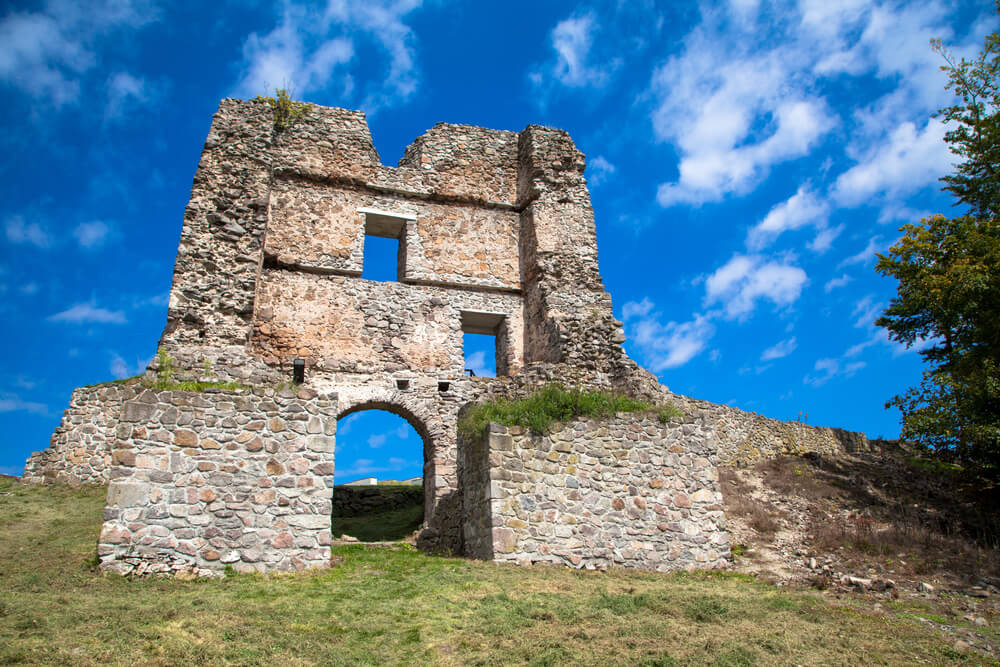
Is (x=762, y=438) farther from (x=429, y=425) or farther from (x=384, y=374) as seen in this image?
(x=384, y=374)

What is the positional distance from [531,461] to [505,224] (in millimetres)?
9019

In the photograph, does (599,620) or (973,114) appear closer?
(599,620)

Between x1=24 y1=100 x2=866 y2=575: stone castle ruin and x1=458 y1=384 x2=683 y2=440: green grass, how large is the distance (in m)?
0.22

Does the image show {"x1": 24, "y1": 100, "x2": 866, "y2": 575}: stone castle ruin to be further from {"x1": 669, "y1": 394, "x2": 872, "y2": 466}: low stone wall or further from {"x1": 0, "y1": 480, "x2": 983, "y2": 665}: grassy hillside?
{"x1": 0, "y1": 480, "x2": 983, "y2": 665}: grassy hillside

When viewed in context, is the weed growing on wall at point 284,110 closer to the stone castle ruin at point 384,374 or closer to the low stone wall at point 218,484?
the stone castle ruin at point 384,374

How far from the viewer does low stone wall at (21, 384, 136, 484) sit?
14500 millimetres

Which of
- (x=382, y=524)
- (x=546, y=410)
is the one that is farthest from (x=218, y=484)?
(x=382, y=524)

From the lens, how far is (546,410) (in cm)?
975

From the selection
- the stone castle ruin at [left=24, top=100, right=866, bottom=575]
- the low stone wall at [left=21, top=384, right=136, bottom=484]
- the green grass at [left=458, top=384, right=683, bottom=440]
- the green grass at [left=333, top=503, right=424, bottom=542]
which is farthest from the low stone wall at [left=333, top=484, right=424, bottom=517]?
the green grass at [left=458, top=384, right=683, bottom=440]

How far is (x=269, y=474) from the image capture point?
777cm

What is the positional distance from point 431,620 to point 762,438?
17.2 metres

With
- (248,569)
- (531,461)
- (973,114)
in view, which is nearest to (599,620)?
(531,461)

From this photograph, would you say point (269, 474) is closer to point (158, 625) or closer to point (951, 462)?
point (158, 625)

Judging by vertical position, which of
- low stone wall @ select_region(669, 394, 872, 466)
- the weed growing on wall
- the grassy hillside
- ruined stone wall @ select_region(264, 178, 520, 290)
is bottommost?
the grassy hillside
